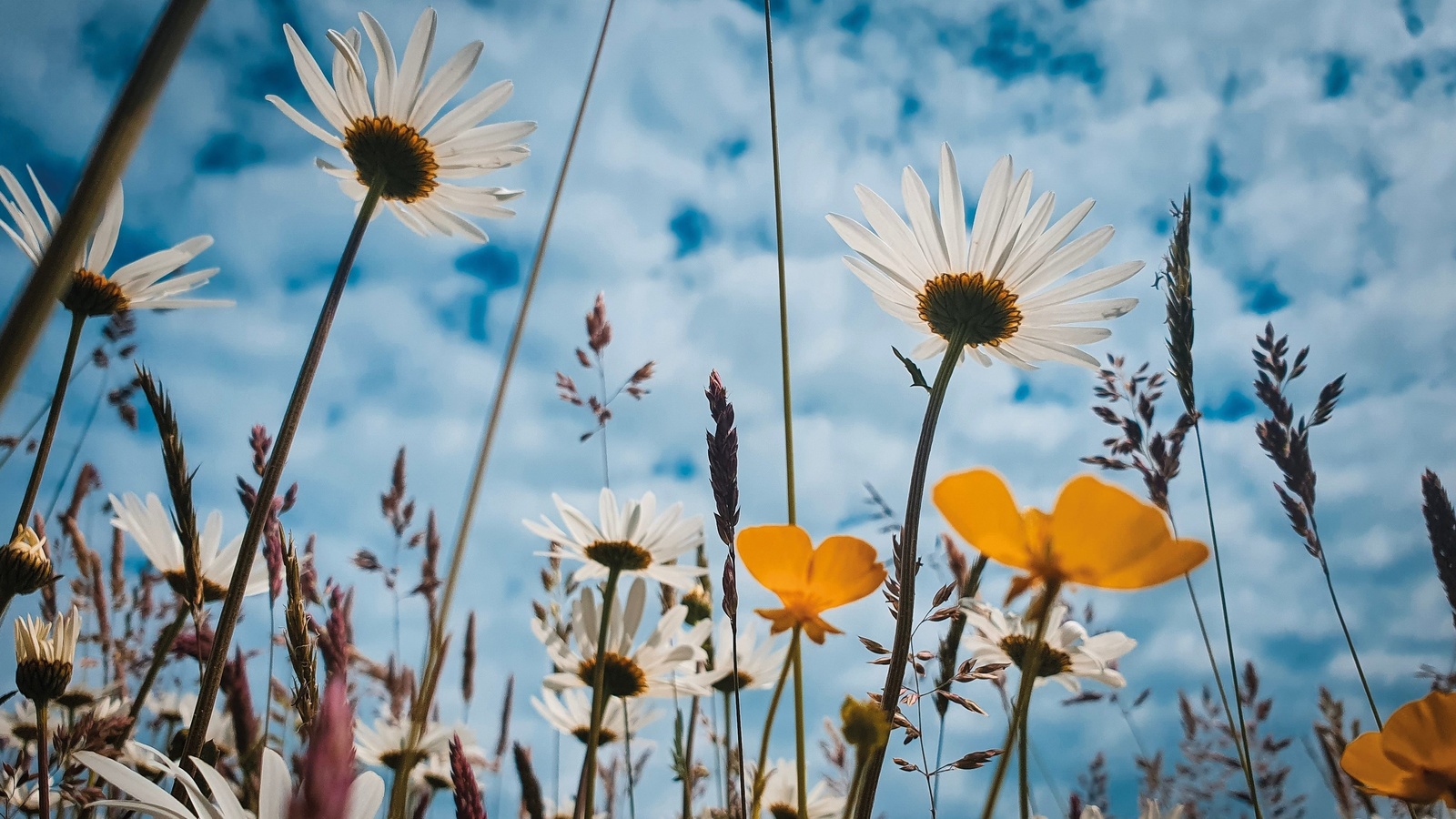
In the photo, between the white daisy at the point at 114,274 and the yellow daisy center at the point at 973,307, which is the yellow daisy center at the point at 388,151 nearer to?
the white daisy at the point at 114,274

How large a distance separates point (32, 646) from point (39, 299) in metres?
1.19

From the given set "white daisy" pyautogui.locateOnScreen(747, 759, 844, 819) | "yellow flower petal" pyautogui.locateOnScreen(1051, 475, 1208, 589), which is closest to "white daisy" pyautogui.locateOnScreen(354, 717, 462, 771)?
"white daisy" pyautogui.locateOnScreen(747, 759, 844, 819)

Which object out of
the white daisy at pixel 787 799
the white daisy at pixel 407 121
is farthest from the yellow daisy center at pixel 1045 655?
the white daisy at pixel 407 121

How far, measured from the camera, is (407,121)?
1.39m

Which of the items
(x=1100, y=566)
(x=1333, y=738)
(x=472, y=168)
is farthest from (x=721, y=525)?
(x=1333, y=738)

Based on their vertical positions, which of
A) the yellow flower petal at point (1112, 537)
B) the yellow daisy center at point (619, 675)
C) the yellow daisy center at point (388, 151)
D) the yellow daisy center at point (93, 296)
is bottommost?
the yellow flower petal at point (1112, 537)

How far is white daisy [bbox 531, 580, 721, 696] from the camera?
1.56 m

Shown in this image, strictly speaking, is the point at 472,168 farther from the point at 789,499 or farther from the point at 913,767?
the point at 913,767

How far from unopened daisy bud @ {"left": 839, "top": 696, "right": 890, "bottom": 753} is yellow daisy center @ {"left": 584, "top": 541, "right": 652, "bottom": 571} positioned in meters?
1.34

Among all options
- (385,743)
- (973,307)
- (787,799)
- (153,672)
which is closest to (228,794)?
(153,672)

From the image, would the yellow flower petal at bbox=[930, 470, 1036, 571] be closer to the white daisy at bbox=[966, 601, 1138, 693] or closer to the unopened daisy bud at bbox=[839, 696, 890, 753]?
the unopened daisy bud at bbox=[839, 696, 890, 753]

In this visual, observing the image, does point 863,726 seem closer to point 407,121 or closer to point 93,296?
point 407,121

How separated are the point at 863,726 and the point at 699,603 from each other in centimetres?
148

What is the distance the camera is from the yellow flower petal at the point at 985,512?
1.77ft
